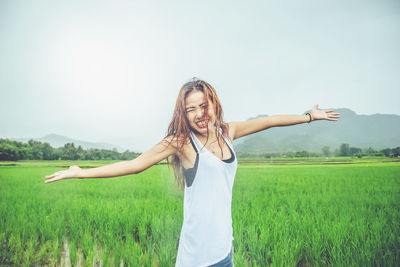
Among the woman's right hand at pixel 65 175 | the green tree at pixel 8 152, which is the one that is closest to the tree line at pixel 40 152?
the green tree at pixel 8 152

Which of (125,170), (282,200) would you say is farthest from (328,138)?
(125,170)

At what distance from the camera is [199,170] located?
3.51ft

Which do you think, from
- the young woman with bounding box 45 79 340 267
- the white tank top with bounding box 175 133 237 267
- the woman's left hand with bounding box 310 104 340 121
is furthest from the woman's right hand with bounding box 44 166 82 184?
the woman's left hand with bounding box 310 104 340 121

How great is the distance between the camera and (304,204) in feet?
14.0

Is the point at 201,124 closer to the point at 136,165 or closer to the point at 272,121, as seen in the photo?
the point at 136,165

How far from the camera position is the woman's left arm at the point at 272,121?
157 cm

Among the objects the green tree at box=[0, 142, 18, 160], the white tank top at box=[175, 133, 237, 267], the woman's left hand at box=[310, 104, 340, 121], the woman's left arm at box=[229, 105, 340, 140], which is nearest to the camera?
the white tank top at box=[175, 133, 237, 267]

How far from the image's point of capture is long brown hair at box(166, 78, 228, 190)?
3.83 ft

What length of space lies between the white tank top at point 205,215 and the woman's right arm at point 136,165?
0.17 meters

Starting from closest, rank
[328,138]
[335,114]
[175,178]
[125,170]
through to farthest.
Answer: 1. [125,170]
2. [175,178]
3. [335,114]
4. [328,138]

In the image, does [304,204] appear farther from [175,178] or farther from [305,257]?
[175,178]

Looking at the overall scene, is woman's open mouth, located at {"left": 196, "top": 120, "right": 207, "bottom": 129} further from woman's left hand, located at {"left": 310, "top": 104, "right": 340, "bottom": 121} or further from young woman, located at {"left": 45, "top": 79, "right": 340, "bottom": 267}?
woman's left hand, located at {"left": 310, "top": 104, "right": 340, "bottom": 121}

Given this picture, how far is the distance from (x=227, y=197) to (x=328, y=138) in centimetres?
8176

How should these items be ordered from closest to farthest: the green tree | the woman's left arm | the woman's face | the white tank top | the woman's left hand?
the white tank top < the woman's face < the woman's left arm < the woman's left hand < the green tree
